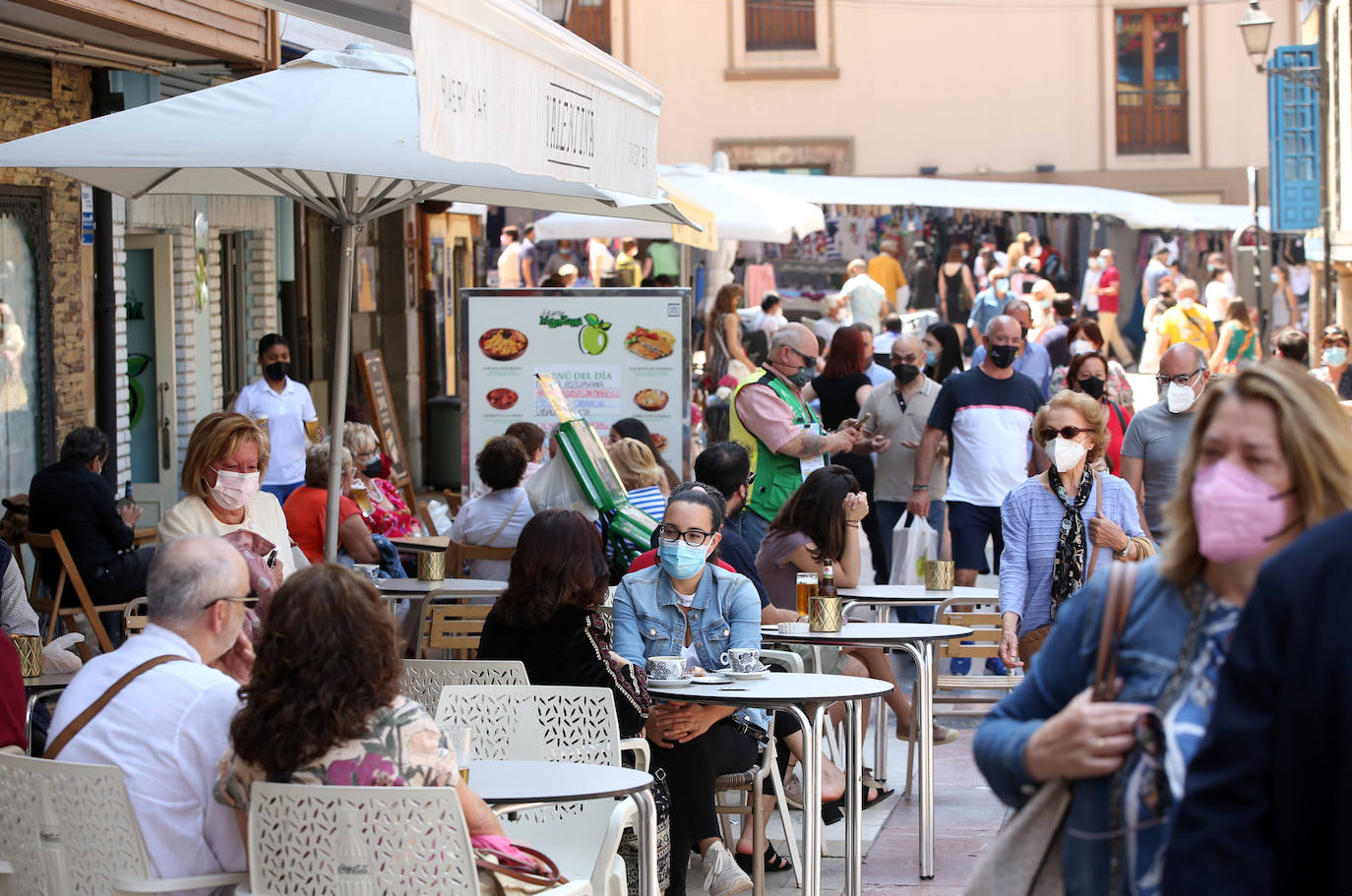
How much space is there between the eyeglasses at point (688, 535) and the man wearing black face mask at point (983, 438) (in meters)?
3.53

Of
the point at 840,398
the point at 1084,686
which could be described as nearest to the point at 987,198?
the point at 840,398

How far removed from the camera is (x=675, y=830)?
6.03 metres

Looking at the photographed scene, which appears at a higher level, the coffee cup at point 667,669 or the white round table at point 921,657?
the coffee cup at point 667,669

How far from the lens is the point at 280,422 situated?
1255 cm

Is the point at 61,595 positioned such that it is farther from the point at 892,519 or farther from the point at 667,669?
the point at 892,519

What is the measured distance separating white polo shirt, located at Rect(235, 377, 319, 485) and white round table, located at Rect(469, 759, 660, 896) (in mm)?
7632

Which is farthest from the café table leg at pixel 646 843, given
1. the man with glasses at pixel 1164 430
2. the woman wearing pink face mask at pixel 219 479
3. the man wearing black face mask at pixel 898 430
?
the man wearing black face mask at pixel 898 430

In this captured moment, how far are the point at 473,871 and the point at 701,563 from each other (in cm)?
244

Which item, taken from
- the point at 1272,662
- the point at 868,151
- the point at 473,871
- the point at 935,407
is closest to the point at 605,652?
the point at 473,871

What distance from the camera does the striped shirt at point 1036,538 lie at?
673cm

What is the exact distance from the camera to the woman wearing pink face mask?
6.21m

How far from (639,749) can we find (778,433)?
4443 millimetres

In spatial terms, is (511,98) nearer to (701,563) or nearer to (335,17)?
(701,563)

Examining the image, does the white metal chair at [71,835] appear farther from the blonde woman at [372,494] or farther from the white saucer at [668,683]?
the blonde woman at [372,494]
